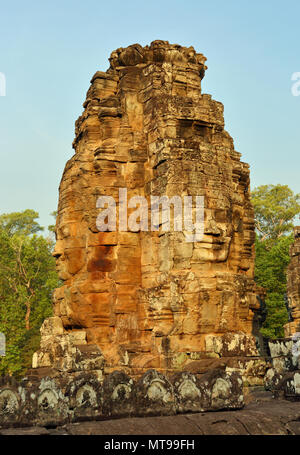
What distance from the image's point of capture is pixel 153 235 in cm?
1044

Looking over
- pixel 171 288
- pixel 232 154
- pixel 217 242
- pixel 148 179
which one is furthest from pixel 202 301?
pixel 232 154

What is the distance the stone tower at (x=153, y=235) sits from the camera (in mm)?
9625

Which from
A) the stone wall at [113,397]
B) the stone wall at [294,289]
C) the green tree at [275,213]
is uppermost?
the green tree at [275,213]

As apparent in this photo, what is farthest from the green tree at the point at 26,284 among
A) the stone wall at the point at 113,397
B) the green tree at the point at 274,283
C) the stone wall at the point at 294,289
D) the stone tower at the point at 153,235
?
the stone wall at the point at 113,397

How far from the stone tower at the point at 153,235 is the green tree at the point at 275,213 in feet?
90.1

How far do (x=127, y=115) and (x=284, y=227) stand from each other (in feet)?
95.2

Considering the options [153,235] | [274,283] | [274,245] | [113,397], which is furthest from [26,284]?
[113,397]

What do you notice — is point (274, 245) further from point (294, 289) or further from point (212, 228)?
point (212, 228)

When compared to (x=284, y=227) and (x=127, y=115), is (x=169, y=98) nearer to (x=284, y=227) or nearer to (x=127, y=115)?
(x=127, y=115)

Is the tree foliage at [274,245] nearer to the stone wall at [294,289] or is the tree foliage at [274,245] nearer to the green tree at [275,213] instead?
the green tree at [275,213]

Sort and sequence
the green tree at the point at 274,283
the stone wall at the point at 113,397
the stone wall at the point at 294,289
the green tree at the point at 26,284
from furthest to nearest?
the green tree at the point at 26,284 → the green tree at the point at 274,283 → the stone wall at the point at 294,289 → the stone wall at the point at 113,397

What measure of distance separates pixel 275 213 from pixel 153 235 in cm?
3036
